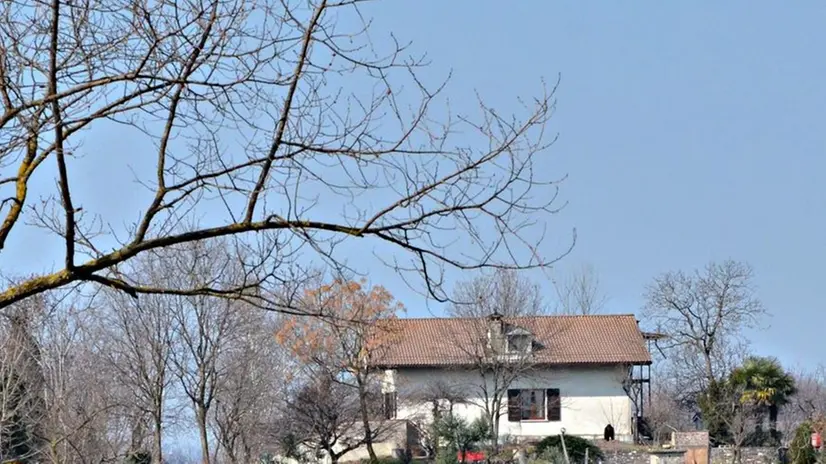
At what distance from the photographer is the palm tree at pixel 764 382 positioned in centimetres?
4134

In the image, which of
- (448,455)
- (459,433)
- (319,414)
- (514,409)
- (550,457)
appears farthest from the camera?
(514,409)

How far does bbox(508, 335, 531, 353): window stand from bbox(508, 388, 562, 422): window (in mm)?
2910

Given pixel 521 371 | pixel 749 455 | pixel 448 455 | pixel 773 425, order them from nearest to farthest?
pixel 448 455, pixel 749 455, pixel 521 371, pixel 773 425

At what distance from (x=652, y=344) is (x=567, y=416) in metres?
5.61

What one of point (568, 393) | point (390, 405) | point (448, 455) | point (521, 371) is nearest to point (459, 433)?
point (448, 455)

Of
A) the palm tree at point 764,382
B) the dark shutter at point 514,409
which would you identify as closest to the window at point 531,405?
the dark shutter at point 514,409

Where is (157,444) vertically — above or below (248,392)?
below

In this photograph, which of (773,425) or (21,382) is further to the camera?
(773,425)

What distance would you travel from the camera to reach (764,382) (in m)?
41.4

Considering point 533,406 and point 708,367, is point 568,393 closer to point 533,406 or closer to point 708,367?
point 533,406

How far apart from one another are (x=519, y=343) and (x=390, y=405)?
502 centimetres

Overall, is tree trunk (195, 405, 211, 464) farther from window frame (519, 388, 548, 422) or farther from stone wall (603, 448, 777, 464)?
window frame (519, 388, 548, 422)

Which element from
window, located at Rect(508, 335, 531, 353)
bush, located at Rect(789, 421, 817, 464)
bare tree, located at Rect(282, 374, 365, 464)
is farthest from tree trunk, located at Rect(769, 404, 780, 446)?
bare tree, located at Rect(282, 374, 365, 464)

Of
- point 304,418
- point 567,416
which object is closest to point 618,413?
point 567,416
